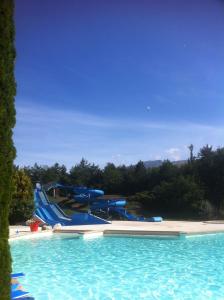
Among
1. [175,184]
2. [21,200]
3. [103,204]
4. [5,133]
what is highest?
[175,184]

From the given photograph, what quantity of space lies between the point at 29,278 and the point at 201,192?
19993 millimetres

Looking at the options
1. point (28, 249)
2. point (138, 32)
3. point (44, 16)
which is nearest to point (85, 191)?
point (28, 249)

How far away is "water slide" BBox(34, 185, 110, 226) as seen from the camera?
22953 mm

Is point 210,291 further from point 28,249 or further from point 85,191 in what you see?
point 85,191

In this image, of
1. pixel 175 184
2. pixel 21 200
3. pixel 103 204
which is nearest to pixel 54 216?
pixel 21 200

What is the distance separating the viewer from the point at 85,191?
A: 27703mm

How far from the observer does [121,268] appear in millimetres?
10820

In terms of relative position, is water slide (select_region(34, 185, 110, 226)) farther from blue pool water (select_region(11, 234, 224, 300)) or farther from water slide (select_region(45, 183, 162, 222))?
blue pool water (select_region(11, 234, 224, 300))

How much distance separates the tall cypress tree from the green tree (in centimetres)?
1731

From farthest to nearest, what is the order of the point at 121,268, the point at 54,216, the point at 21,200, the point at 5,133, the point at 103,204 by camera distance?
the point at 103,204, the point at 54,216, the point at 21,200, the point at 121,268, the point at 5,133

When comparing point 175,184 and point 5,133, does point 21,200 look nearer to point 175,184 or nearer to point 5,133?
point 175,184

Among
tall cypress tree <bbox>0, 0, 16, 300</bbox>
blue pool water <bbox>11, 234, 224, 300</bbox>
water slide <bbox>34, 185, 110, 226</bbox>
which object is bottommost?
blue pool water <bbox>11, 234, 224, 300</bbox>

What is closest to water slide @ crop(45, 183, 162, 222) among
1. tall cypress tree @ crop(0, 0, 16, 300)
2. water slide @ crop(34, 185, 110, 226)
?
water slide @ crop(34, 185, 110, 226)

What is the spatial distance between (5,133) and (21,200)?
701 inches
